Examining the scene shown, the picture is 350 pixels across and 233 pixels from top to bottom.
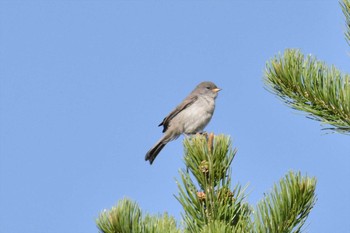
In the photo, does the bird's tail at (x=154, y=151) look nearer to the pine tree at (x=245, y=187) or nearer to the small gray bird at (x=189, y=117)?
the small gray bird at (x=189, y=117)

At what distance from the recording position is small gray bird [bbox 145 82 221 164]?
10109mm

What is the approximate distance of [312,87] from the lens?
368cm

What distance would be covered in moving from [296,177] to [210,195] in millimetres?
472

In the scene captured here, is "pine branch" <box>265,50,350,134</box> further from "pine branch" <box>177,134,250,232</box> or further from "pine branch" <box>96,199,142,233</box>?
"pine branch" <box>96,199,142,233</box>

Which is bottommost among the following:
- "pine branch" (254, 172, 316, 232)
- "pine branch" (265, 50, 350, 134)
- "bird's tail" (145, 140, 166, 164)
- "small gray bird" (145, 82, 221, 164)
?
"pine branch" (254, 172, 316, 232)

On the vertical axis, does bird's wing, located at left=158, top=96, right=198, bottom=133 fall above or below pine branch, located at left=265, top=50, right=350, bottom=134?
above

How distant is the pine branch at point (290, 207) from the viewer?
116 inches

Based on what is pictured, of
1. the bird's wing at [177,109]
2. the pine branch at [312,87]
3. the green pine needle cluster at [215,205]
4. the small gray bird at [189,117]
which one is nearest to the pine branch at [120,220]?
the green pine needle cluster at [215,205]

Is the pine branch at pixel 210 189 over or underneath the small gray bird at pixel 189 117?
underneath

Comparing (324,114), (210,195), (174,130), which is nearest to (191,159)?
(210,195)

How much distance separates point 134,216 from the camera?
3006 mm

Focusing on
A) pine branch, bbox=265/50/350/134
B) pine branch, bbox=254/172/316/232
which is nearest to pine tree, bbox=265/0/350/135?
pine branch, bbox=265/50/350/134

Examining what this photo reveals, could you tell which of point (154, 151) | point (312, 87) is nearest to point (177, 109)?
point (154, 151)

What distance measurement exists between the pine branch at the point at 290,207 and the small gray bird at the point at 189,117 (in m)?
7.07
